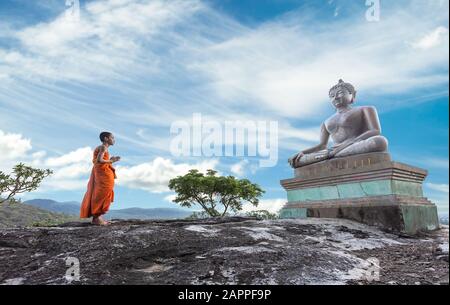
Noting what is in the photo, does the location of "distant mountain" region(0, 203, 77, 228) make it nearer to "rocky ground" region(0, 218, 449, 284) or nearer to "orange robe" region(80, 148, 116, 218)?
"orange robe" region(80, 148, 116, 218)

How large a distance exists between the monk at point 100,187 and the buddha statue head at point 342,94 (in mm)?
6472

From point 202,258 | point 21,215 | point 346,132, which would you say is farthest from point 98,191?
point 21,215

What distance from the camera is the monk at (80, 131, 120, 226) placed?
5.78 metres

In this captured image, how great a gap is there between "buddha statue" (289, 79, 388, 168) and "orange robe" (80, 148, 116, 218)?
17.7 feet

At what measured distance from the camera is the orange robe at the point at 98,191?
5773 mm

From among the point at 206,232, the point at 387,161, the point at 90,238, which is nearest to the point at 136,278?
the point at 90,238

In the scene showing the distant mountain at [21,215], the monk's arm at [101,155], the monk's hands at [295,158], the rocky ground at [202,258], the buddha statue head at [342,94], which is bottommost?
the rocky ground at [202,258]

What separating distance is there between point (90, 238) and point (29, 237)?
0.80m

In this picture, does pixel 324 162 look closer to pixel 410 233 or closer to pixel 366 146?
pixel 366 146

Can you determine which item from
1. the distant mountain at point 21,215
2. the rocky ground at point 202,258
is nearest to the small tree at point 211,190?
the distant mountain at point 21,215

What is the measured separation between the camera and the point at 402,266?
390 centimetres

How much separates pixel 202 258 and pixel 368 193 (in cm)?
526

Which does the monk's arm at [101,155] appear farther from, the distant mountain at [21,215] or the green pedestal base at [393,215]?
the distant mountain at [21,215]

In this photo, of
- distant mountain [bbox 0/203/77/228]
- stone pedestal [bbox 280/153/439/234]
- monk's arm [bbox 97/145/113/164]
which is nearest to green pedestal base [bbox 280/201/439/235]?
stone pedestal [bbox 280/153/439/234]
